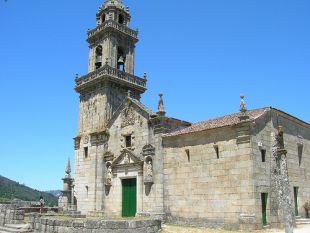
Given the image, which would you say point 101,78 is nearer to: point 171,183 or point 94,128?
point 94,128

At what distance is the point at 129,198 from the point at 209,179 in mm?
6796

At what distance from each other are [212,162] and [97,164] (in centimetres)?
1018

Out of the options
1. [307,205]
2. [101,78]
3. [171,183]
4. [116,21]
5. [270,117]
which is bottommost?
[307,205]

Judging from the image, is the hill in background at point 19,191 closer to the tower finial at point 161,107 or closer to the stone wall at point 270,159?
the tower finial at point 161,107

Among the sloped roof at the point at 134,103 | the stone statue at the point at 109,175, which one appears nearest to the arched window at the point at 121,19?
the sloped roof at the point at 134,103

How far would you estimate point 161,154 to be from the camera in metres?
22.0

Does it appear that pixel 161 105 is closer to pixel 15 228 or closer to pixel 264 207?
pixel 264 207

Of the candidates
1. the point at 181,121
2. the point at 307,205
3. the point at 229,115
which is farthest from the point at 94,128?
the point at 307,205

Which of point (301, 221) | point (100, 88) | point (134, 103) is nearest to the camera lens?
point (301, 221)

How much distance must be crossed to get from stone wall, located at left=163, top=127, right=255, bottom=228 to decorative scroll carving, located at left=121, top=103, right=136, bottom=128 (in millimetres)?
3599

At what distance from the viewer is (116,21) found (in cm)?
2942

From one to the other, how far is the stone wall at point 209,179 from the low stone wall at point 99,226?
4387mm

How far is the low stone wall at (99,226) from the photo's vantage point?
14086 mm

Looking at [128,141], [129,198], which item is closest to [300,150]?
[128,141]
